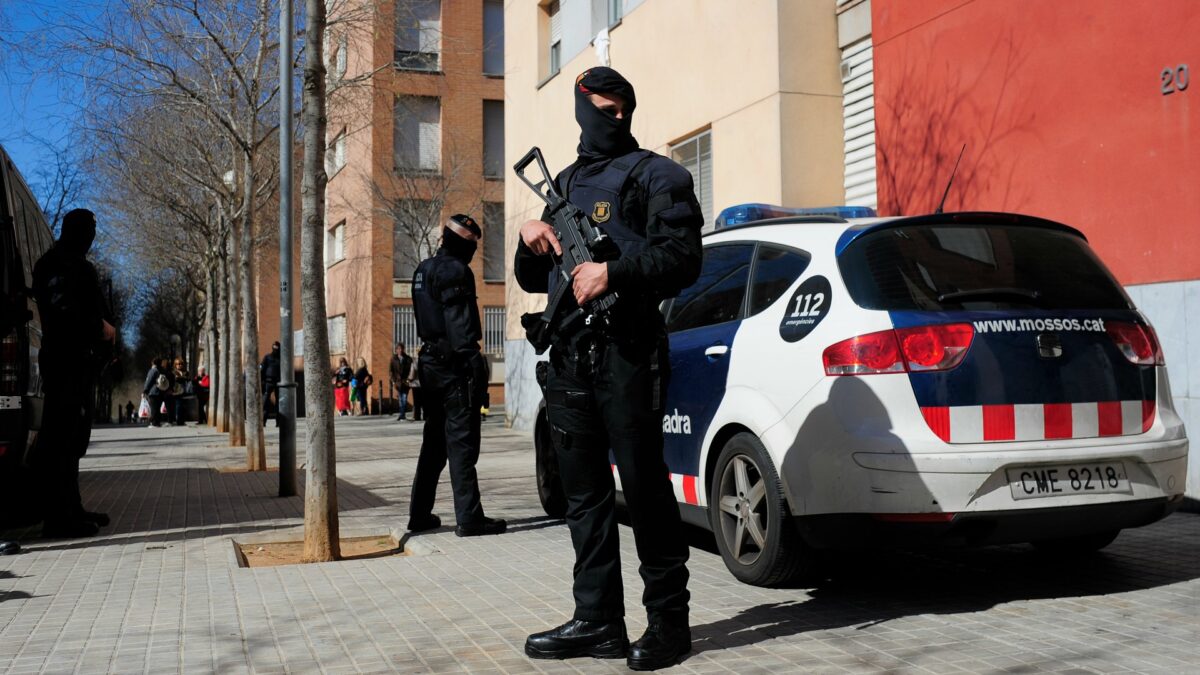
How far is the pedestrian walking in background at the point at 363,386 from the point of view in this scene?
33406 millimetres

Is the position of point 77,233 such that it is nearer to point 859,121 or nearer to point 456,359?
point 456,359

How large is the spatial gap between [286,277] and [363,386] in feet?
73.2

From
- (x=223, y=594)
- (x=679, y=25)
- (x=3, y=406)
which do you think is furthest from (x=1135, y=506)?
(x=679, y=25)

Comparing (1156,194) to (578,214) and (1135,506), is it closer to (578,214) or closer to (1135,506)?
(1135,506)

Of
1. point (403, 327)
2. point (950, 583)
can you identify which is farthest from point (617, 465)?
point (403, 327)

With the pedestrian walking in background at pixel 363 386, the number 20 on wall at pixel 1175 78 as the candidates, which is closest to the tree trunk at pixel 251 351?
the number 20 on wall at pixel 1175 78

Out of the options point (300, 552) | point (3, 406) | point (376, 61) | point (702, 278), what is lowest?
point (300, 552)

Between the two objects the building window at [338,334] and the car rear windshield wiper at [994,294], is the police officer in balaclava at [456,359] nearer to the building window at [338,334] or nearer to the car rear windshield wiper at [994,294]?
the car rear windshield wiper at [994,294]

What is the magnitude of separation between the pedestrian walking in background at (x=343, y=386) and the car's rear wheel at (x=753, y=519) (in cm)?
2877

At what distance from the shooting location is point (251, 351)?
14.0m

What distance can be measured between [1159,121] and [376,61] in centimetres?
1020

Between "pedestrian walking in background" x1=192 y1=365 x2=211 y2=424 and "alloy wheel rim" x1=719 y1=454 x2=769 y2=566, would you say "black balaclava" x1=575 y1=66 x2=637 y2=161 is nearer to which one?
"alloy wheel rim" x1=719 y1=454 x2=769 y2=566

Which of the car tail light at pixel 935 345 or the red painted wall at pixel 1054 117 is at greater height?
the red painted wall at pixel 1054 117

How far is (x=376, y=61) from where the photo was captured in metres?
15.7
